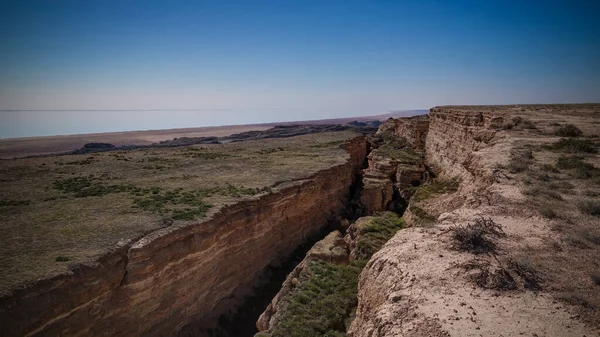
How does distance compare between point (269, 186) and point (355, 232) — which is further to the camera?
point (269, 186)

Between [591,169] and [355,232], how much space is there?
10648mm

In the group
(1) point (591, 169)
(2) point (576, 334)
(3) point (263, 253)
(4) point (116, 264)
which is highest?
(1) point (591, 169)

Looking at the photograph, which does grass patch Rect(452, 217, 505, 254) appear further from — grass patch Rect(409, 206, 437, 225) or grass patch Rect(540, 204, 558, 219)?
grass patch Rect(409, 206, 437, 225)

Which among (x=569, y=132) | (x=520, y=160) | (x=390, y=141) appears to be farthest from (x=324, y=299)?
(x=390, y=141)

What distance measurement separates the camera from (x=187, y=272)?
1344 cm

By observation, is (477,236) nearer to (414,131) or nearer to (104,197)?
(104,197)

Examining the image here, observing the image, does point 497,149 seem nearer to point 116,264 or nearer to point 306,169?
point 306,169

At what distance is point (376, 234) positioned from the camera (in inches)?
680

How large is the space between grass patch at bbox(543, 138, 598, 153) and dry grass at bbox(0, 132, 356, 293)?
1390 cm

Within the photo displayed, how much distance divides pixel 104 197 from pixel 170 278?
7.57 meters

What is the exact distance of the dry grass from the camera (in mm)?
11188

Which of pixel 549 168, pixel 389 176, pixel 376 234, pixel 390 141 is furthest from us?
pixel 390 141

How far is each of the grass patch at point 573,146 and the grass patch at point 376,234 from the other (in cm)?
839

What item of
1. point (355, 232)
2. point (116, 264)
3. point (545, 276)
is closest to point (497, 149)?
point (355, 232)
